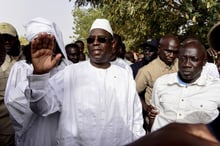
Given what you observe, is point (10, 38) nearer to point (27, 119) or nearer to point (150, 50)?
point (27, 119)

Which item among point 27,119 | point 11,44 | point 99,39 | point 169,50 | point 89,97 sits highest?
point 99,39

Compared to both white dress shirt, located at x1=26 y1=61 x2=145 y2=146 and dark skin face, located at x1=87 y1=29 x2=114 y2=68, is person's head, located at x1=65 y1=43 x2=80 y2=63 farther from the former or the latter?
white dress shirt, located at x1=26 y1=61 x2=145 y2=146

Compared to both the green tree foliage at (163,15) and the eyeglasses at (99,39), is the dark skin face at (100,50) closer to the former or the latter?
the eyeglasses at (99,39)

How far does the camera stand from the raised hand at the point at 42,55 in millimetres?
3322

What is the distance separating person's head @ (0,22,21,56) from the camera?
16.6 ft

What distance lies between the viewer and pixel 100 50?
405cm

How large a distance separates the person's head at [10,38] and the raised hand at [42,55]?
1702 mm

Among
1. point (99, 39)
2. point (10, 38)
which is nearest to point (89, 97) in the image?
point (99, 39)

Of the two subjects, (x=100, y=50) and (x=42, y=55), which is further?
(x=100, y=50)

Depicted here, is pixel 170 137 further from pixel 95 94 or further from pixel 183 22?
pixel 183 22

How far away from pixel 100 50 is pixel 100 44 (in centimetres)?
6

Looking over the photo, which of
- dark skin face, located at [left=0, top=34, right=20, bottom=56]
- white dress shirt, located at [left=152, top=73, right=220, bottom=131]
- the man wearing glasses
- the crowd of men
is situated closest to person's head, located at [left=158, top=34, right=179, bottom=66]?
the crowd of men

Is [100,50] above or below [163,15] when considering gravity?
below

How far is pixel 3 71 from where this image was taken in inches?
189
